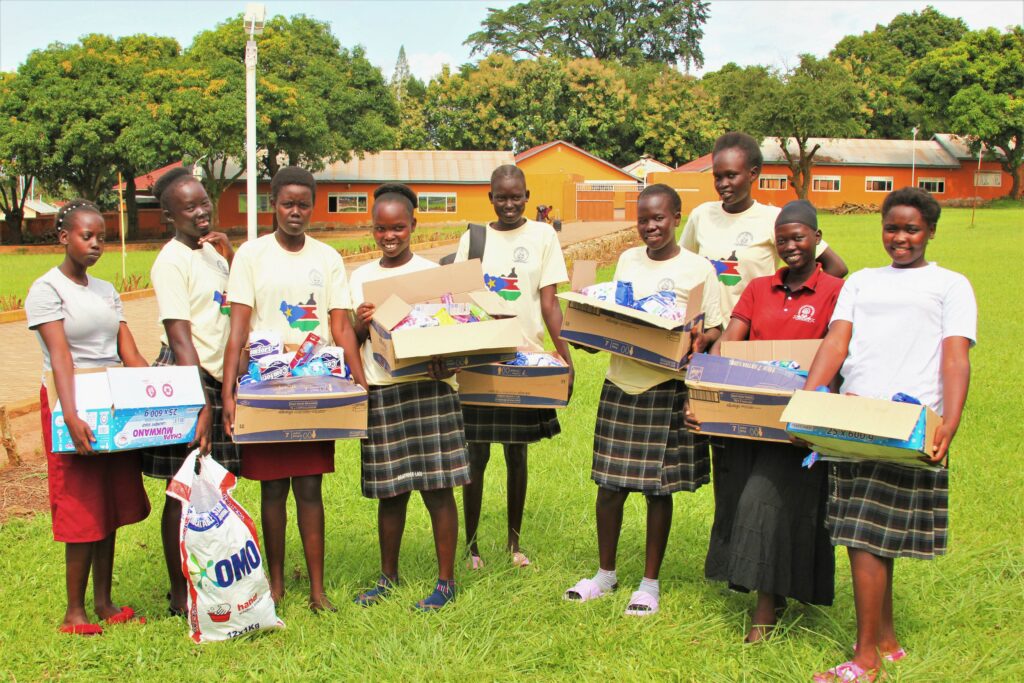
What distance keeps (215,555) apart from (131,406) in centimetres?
65

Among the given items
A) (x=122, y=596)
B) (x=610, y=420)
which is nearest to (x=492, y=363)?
(x=610, y=420)

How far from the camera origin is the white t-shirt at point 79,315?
3607 mm

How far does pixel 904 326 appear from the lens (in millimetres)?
3240

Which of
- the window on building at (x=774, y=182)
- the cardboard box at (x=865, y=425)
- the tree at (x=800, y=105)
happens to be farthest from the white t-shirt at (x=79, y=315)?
the window on building at (x=774, y=182)

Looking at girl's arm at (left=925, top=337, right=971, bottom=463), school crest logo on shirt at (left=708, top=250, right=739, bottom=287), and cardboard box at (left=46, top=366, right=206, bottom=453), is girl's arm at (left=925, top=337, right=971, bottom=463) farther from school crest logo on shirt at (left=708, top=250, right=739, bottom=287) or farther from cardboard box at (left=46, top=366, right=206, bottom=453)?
cardboard box at (left=46, top=366, right=206, bottom=453)

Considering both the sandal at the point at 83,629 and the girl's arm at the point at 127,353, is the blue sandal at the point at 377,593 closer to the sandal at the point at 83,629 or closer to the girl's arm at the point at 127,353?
the sandal at the point at 83,629

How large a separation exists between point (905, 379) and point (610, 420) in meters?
1.24

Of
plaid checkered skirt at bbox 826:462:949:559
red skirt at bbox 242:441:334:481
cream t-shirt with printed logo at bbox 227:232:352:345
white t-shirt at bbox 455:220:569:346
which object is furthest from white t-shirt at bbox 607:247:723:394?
red skirt at bbox 242:441:334:481

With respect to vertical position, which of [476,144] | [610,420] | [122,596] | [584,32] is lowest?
[122,596]

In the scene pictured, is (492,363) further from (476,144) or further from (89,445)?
(476,144)

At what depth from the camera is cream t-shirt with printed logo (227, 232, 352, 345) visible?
3.76 metres

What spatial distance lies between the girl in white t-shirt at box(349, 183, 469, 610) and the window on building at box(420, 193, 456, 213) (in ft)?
125

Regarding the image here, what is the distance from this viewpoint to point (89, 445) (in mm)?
3496

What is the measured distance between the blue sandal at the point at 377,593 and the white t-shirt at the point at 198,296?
3.72 feet
